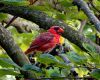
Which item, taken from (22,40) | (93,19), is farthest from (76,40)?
(22,40)

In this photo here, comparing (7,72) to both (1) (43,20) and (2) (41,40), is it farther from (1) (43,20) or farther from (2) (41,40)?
(2) (41,40)

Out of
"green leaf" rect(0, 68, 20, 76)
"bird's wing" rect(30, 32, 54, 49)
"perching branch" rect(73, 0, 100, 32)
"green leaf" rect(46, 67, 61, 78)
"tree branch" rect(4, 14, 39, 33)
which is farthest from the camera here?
"tree branch" rect(4, 14, 39, 33)

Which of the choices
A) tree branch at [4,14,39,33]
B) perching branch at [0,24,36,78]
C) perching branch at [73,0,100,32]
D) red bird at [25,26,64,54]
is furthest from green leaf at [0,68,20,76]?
tree branch at [4,14,39,33]

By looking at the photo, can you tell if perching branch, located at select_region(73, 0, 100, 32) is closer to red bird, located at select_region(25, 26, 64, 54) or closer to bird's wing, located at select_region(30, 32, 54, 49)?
red bird, located at select_region(25, 26, 64, 54)

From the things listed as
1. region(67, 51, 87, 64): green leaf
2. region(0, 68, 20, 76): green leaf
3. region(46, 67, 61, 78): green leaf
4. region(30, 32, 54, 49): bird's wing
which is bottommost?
region(30, 32, 54, 49): bird's wing

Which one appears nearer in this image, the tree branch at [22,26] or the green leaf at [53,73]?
the green leaf at [53,73]

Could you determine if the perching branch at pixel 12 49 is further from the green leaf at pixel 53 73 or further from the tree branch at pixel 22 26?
the tree branch at pixel 22 26

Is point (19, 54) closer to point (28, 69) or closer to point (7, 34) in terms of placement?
point (7, 34)

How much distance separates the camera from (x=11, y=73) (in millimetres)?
800

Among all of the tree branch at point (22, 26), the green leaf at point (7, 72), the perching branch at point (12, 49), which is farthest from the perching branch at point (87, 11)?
the tree branch at point (22, 26)

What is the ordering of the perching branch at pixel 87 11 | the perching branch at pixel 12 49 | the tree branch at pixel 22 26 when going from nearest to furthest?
the perching branch at pixel 12 49, the perching branch at pixel 87 11, the tree branch at pixel 22 26

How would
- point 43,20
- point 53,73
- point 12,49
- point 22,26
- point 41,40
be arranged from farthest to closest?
point 22,26 < point 41,40 < point 43,20 < point 12,49 < point 53,73

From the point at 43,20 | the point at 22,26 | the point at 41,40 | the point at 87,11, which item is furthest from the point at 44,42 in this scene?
the point at 87,11

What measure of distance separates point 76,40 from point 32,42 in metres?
0.59
